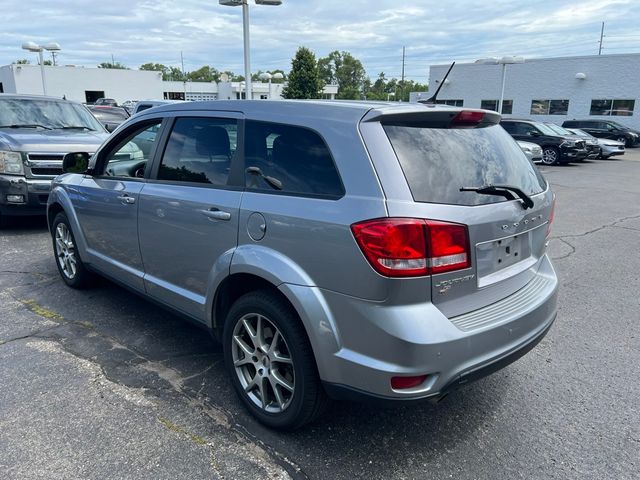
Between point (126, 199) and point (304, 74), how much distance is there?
105 feet

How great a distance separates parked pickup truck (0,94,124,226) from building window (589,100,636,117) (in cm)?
3260

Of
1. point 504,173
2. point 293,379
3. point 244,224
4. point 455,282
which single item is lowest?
point 293,379

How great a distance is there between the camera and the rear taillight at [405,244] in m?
2.17

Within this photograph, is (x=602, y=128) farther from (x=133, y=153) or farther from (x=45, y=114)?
(x=133, y=153)

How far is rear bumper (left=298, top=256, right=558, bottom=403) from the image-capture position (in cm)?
218

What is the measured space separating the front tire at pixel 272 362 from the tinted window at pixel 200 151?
33.3 inches

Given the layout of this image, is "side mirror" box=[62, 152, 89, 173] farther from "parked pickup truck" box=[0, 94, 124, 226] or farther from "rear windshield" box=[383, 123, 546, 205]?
"rear windshield" box=[383, 123, 546, 205]

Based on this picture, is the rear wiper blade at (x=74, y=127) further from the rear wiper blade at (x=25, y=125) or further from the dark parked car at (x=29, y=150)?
the rear wiper blade at (x=25, y=125)

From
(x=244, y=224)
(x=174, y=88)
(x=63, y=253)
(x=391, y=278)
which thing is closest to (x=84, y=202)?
(x=63, y=253)

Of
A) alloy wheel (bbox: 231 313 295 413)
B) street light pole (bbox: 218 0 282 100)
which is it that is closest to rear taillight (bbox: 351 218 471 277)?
alloy wheel (bbox: 231 313 295 413)

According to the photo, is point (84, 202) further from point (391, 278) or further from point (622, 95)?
point (622, 95)

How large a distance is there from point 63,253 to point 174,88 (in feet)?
219

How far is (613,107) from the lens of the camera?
3122 centimetres

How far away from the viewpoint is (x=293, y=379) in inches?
105
